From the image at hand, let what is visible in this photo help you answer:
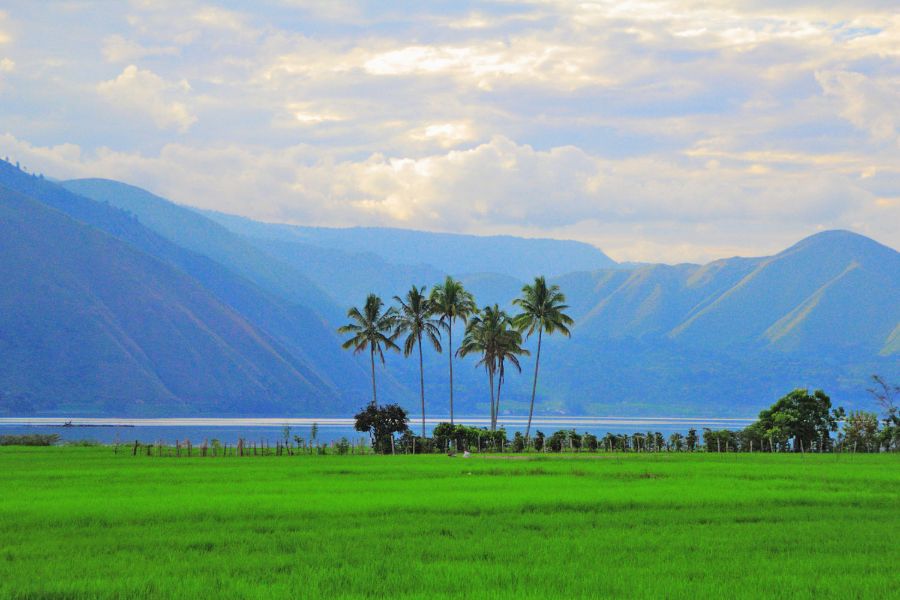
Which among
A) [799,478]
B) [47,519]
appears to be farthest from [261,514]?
[799,478]

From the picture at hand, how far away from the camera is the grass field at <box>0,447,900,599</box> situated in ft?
62.2

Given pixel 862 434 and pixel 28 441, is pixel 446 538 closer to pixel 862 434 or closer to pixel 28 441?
pixel 28 441

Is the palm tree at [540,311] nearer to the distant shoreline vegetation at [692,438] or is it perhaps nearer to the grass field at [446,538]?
the distant shoreline vegetation at [692,438]

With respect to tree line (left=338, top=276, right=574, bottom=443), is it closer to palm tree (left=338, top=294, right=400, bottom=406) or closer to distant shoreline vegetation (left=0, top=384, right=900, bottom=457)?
palm tree (left=338, top=294, right=400, bottom=406)

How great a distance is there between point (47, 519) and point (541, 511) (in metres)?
13.5

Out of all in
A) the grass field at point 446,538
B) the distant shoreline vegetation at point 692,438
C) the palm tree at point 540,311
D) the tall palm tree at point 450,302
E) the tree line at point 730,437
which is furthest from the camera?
the tall palm tree at point 450,302

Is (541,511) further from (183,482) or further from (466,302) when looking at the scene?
(466,302)

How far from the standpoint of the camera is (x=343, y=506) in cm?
3047

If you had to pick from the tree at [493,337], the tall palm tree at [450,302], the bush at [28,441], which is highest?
the tall palm tree at [450,302]

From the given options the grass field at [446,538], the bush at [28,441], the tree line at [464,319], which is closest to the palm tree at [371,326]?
the tree line at [464,319]

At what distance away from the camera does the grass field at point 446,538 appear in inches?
746

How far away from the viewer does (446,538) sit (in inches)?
969

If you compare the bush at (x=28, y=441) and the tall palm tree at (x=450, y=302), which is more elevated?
the tall palm tree at (x=450, y=302)

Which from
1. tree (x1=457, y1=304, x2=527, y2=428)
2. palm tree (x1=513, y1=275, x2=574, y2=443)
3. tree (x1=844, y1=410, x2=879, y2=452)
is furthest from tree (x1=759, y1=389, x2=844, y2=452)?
tree (x1=457, y1=304, x2=527, y2=428)
